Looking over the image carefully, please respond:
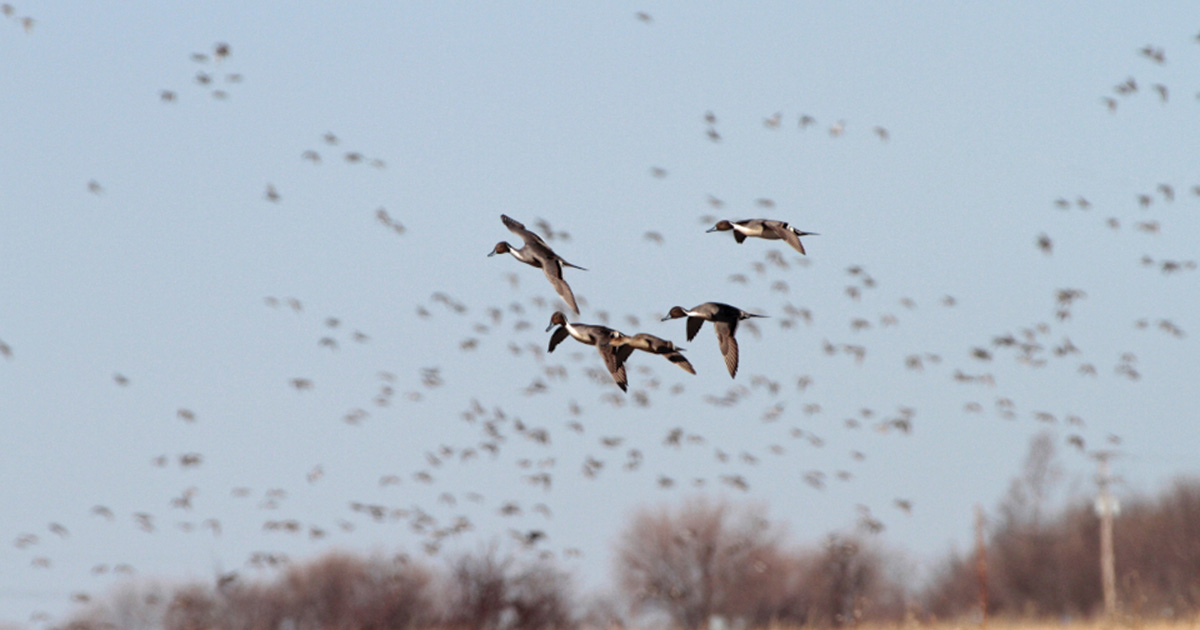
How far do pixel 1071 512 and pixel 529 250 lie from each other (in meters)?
64.1

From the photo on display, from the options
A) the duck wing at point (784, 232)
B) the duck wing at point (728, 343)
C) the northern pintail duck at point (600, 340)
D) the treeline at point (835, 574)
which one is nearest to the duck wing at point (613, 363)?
the northern pintail duck at point (600, 340)

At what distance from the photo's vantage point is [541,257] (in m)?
12.4

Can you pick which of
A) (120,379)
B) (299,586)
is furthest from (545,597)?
(299,586)

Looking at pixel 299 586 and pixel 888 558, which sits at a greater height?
pixel 888 558

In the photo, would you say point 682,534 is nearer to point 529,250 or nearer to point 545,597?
point 545,597

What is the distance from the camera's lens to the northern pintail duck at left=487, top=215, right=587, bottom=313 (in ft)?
38.2

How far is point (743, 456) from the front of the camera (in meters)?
35.7

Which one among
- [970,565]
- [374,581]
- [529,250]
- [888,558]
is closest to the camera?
[529,250]

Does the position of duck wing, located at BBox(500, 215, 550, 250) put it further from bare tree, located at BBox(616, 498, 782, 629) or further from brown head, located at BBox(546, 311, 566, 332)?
bare tree, located at BBox(616, 498, 782, 629)

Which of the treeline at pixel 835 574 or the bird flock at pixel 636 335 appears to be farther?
the treeline at pixel 835 574

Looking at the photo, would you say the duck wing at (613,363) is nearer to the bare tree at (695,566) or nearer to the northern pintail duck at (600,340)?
the northern pintail duck at (600,340)

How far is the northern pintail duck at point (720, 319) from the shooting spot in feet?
41.3

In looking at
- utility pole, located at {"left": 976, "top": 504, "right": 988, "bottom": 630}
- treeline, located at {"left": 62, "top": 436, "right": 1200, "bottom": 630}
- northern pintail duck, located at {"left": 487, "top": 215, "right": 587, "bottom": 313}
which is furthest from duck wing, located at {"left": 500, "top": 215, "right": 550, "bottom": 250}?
treeline, located at {"left": 62, "top": 436, "right": 1200, "bottom": 630}

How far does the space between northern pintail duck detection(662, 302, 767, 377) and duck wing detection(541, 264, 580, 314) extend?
3.74ft
